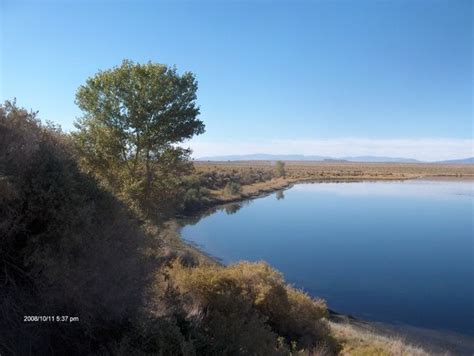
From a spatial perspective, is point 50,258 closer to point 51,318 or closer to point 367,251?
point 51,318

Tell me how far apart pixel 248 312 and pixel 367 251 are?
19247 mm

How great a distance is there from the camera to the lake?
1875 centimetres

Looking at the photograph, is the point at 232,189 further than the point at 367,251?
Yes

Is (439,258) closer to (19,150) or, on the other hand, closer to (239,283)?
(239,283)

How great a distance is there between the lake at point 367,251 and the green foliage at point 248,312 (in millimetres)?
7078

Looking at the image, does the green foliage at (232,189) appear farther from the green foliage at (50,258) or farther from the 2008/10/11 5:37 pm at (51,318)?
the 2008/10/11 5:37 pm at (51,318)

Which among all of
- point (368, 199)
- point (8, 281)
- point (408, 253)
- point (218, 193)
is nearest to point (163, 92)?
point (8, 281)

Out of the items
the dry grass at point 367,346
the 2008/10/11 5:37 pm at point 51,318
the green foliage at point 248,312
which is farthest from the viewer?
the dry grass at point 367,346

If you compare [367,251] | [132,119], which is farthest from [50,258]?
Answer: [367,251]

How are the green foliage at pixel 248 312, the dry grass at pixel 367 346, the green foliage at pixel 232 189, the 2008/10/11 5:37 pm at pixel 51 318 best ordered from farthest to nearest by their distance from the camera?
1. the green foliage at pixel 232 189
2. the dry grass at pixel 367 346
3. the green foliage at pixel 248 312
4. the 2008/10/11 5:37 pm at pixel 51 318

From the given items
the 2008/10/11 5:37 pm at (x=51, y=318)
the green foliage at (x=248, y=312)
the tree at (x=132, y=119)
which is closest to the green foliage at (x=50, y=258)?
the 2008/10/11 5:37 pm at (x=51, y=318)

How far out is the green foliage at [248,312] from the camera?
797cm

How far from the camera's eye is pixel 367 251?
91.4ft

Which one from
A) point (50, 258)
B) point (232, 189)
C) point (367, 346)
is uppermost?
point (50, 258)
